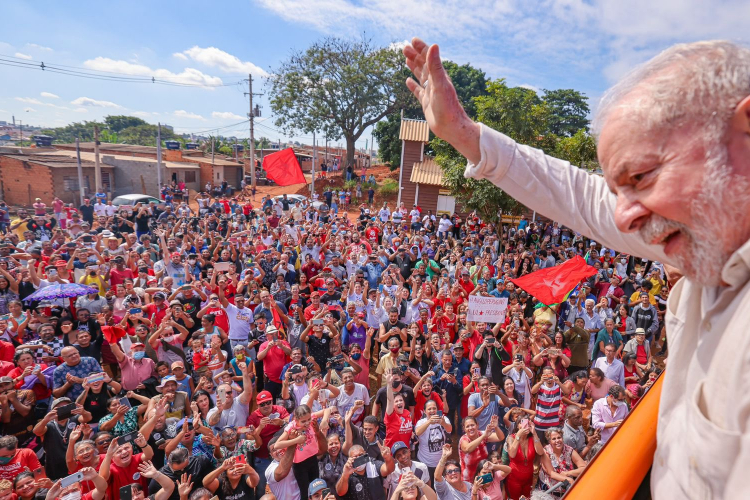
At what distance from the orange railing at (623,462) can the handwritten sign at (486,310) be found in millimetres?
6369

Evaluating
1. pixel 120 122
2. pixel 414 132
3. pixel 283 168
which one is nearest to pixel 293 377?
pixel 283 168

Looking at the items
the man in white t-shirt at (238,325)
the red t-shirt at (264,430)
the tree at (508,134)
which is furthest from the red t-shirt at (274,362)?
the tree at (508,134)

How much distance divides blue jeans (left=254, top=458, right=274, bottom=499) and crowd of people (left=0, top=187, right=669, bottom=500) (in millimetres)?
34

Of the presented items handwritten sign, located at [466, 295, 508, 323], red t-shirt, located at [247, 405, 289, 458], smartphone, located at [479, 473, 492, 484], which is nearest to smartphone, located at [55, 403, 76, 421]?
red t-shirt, located at [247, 405, 289, 458]

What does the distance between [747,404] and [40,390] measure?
6944 millimetres

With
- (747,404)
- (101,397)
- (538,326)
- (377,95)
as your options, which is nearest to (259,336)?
(101,397)

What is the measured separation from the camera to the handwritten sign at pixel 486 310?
23.9 ft

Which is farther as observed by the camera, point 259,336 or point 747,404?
point 259,336

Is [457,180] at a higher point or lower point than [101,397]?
higher

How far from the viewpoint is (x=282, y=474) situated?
4.72 metres

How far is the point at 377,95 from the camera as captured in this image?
32812 mm

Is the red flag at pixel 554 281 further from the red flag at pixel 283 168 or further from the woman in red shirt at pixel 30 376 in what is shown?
the red flag at pixel 283 168

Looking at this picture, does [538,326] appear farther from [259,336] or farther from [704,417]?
[704,417]

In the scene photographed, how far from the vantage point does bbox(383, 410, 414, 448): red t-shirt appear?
5.60 meters
